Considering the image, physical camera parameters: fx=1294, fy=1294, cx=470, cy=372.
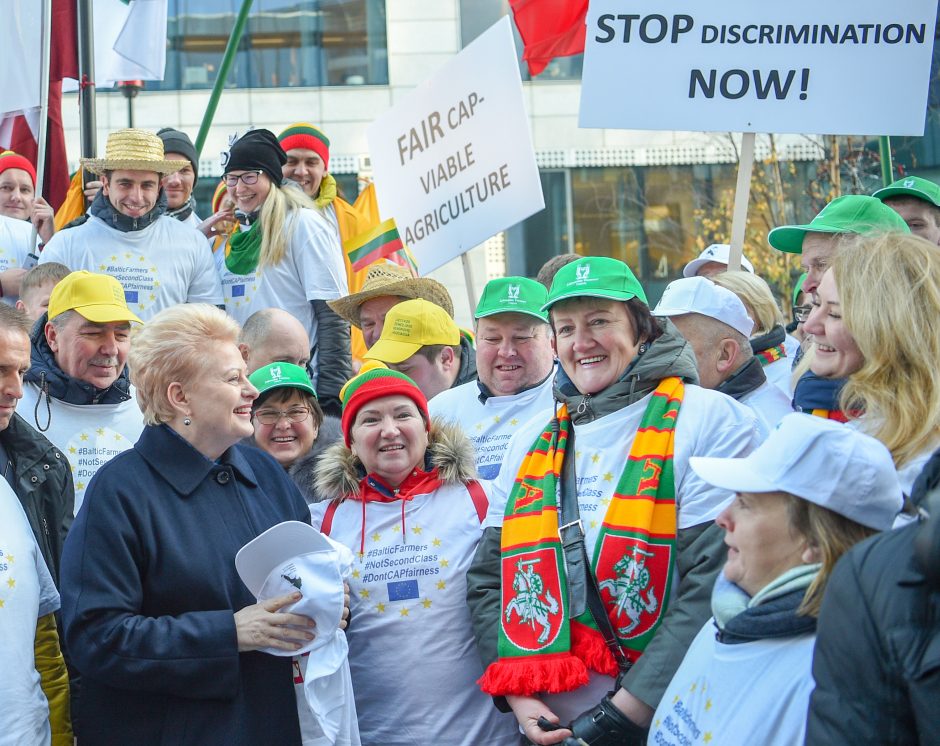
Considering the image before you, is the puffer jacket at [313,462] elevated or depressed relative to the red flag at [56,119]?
depressed

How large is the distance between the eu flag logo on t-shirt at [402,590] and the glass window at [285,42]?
60.1 feet

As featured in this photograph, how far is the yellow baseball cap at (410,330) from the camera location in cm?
538

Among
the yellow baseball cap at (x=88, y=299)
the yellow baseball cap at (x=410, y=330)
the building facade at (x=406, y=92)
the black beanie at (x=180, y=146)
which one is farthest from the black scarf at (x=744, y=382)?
the building facade at (x=406, y=92)

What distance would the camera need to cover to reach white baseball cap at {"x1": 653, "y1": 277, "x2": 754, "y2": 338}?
15.7ft

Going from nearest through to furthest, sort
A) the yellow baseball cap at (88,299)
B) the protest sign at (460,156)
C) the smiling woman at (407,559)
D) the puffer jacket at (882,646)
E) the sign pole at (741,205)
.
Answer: the puffer jacket at (882,646), the smiling woman at (407,559), the yellow baseball cap at (88,299), the sign pole at (741,205), the protest sign at (460,156)

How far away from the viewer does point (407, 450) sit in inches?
171

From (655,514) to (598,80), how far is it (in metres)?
2.59

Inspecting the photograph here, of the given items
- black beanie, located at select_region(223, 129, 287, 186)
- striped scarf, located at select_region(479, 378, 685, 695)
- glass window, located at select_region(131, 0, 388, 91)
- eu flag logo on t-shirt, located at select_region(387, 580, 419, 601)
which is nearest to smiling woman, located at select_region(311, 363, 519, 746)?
eu flag logo on t-shirt, located at select_region(387, 580, 419, 601)

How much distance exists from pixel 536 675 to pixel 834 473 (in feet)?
4.28

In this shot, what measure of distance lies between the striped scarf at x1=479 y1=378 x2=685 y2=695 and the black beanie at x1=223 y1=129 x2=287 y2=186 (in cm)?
354

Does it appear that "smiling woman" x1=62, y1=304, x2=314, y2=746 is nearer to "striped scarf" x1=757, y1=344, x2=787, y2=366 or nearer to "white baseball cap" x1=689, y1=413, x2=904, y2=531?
"white baseball cap" x1=689, y1=413, x2=904, y2=531

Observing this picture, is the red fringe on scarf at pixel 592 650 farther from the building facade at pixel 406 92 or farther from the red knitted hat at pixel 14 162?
the building facade at pixel 406 92

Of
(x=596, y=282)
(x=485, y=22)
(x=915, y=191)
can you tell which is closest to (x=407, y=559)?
(x=596, y=282)

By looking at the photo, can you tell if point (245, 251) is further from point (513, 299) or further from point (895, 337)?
point (895, 337)
